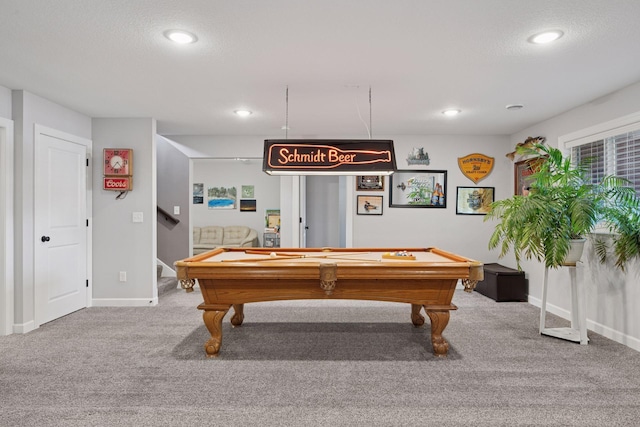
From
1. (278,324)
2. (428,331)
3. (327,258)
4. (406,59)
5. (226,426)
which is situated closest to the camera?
(226,426)

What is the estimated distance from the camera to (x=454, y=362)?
303 centimetres

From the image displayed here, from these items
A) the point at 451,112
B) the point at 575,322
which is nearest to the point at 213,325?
the point at 575,322

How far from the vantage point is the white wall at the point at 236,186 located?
9.18 metres

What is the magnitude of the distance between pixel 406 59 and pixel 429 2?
32.0 inches

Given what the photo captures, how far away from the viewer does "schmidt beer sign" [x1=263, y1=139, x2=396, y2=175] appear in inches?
137

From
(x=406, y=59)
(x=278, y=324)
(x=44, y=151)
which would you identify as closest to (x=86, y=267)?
(x=44, y=151)

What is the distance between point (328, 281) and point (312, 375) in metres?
0.65

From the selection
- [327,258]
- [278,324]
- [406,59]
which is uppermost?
[406,59]

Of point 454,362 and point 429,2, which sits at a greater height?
point 429,2

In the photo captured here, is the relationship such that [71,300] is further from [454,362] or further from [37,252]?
[454,362]

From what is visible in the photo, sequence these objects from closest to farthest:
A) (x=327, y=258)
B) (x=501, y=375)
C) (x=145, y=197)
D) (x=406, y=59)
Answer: (x=501, y=375), (x=406, y=59), (x=327, y=258), (x=145, y=197)

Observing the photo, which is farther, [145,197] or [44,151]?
[145,197]

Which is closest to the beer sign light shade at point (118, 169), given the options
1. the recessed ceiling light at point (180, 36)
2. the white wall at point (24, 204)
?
the white wall at point (24, 204)

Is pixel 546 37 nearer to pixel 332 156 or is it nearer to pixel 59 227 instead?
pixel 332 156
